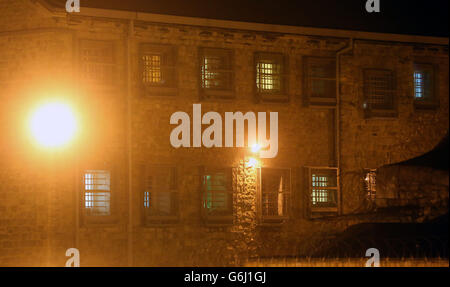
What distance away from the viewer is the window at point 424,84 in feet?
71.5

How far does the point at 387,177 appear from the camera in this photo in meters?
20.4

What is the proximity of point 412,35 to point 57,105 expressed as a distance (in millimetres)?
12111

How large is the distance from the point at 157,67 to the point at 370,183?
8.11 m

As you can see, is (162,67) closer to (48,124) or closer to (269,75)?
(269,75)

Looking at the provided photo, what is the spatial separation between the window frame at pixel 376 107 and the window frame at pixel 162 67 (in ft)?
21.6

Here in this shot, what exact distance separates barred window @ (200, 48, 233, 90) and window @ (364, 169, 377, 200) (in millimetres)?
5596

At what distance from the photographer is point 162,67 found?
19.3 m

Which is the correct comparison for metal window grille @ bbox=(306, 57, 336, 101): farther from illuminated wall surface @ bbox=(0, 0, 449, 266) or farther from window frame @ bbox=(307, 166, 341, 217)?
window frame @ bbox=(307, 166, 341, 217)

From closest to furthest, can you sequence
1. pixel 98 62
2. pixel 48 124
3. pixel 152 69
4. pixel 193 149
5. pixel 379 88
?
pixel 48 124
pixel 98 62
pixel 152 69
pixel 193 149
pixel 379 88

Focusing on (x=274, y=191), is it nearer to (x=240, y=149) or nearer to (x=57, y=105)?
(x=240, y=149)

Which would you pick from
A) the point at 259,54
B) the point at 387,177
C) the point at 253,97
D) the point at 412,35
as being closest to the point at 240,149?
the point at 253,97

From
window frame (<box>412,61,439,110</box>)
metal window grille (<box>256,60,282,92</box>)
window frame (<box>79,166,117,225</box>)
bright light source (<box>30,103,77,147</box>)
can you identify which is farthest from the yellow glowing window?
bright light source (<box>30,103,77,147</box>)

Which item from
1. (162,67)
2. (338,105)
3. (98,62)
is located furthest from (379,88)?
(98,62)

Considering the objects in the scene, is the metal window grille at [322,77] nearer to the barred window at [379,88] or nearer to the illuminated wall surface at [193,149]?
the illuminated wall surface at [193,149]
